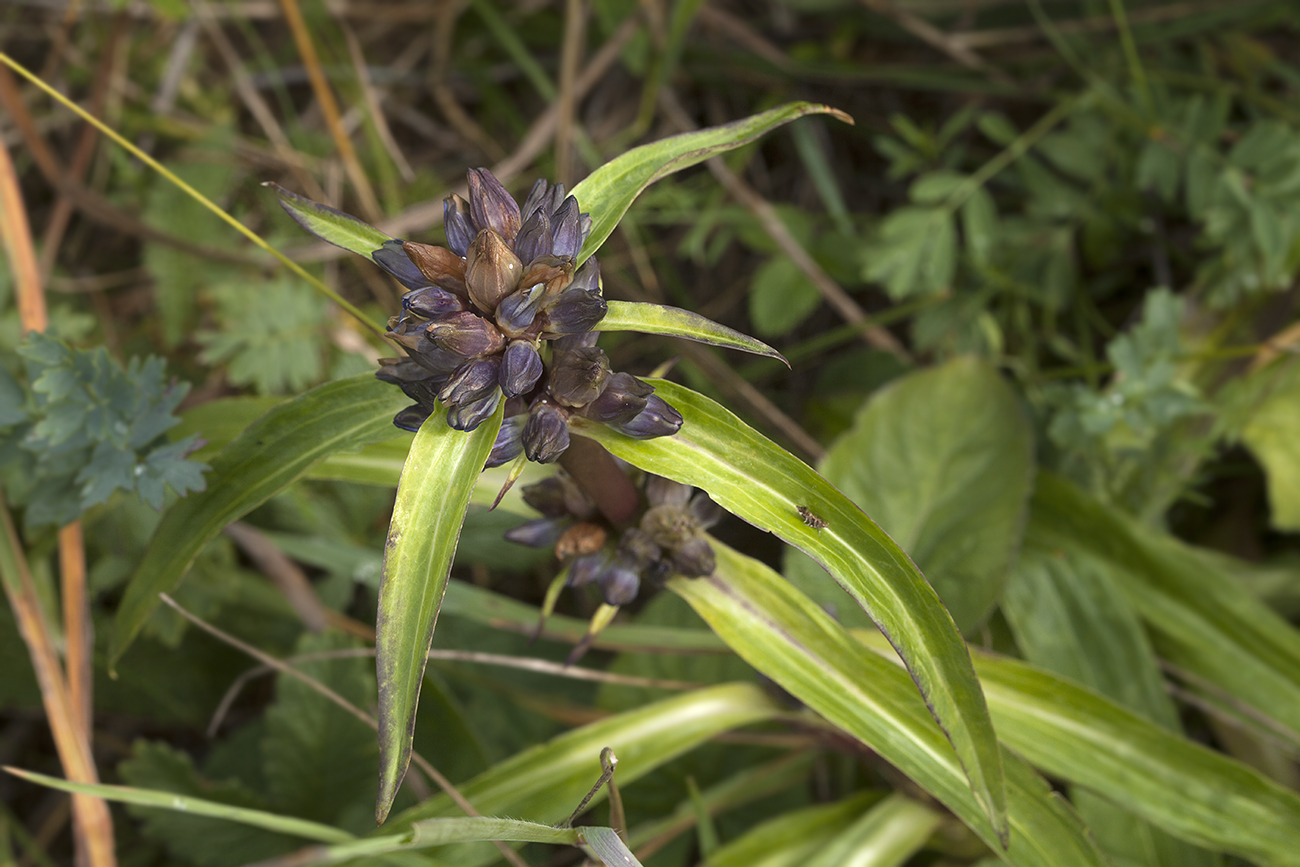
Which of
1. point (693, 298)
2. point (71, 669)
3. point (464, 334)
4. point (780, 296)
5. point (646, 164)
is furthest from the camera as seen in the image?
point (693, 298)

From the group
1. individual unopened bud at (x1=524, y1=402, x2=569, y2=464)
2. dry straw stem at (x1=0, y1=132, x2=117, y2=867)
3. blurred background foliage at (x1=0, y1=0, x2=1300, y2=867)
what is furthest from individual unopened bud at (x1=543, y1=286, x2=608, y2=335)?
dry straw stem at (x1=0, y1=132, x2=117, y2=867)

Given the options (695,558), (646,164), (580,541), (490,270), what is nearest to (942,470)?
(695,558)

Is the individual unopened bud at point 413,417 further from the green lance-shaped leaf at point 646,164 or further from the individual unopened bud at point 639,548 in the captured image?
the individual unopened bud at point 639,548

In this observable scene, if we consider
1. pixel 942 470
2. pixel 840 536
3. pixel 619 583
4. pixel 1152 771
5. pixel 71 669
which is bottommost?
pixel 71 669

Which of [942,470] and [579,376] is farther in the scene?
[942,470]

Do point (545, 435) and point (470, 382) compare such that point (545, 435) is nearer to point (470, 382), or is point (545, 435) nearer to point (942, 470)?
point (470, 382)

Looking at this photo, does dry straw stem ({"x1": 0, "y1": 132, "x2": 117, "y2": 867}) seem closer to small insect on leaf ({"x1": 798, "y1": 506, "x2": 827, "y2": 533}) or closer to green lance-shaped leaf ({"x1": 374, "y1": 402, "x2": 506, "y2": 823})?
green lance-shaped leaf ({"x1": 374, "y1": 402, "x2": 506, "y2": 823})

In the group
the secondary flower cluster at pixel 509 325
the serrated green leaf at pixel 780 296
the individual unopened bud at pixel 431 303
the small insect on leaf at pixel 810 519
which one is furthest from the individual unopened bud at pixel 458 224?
the serrated green leaf at pixel 780 296
